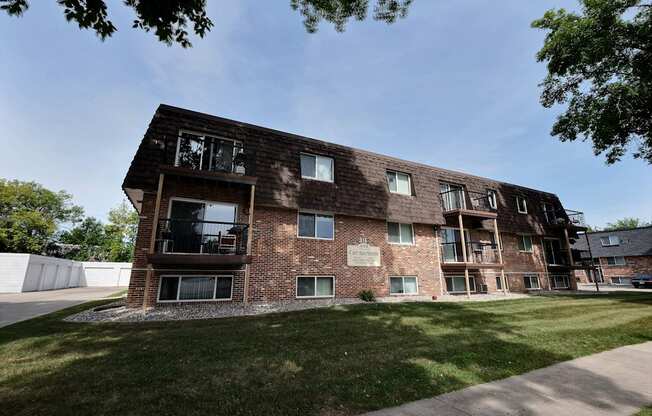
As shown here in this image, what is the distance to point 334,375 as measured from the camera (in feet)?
13.1

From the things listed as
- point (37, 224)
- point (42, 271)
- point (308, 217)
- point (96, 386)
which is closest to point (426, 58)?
point (308, 217)

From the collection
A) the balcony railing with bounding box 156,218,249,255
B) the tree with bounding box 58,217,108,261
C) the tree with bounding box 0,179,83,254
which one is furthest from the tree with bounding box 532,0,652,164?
the tree with bounding box 58,217,108,261

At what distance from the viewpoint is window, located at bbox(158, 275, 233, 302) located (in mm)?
9578

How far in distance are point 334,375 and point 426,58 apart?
12.2m

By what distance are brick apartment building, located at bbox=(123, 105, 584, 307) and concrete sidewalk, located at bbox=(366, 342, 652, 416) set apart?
7554 millimetres

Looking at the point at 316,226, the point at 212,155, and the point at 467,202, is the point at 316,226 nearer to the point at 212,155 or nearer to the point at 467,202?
the point at 212,155

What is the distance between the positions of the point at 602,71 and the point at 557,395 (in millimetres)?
18610

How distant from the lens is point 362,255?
1273 centimetres

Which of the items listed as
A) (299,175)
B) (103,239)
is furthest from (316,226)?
(103,239)

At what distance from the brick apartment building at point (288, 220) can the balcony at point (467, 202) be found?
7cm

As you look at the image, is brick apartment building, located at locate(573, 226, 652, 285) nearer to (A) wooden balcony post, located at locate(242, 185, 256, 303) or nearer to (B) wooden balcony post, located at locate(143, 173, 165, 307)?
(A) wooden balcony post, located at locate(242, 185, 256, 303)

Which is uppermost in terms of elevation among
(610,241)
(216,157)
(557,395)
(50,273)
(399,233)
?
(216,157)

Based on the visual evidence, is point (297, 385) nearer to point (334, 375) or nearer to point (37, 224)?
point (334, 375)

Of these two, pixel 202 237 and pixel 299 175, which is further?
pixel 299 175
